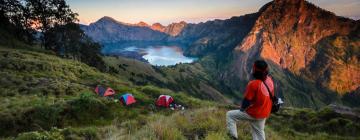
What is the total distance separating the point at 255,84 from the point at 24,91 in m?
28.7

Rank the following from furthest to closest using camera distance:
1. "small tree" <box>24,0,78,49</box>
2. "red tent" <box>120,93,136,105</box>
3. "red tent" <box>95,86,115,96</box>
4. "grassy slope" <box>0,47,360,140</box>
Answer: "small tree" <box>24,0,78,49</box>
"red tent" <box>95,86,115,96</box>
"red tent" <box>120,93,136,105</box>
"grassy slope" <box>0,47,360,140</box>

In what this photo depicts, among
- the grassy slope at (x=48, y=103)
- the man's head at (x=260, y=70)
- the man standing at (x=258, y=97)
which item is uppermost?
the man's head at (x=260, y=70)

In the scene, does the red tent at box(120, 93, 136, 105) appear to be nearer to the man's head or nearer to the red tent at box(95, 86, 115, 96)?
the red tent at box(95, 86, 115, 96)

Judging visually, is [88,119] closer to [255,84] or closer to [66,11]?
[255,84]

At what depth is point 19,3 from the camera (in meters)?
71.4

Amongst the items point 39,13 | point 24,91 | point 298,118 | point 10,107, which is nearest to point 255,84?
point 10,107

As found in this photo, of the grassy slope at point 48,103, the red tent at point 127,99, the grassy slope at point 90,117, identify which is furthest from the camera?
the red tent at point 127,99

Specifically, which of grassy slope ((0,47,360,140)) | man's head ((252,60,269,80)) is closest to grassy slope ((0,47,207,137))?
grassy slope ((0,47,360,140))

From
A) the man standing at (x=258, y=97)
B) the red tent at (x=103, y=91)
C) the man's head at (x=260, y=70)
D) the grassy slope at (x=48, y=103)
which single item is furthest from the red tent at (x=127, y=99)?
the man's head at (x=260, y=70)

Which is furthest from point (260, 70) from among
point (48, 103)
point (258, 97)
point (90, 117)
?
point (48, 103)

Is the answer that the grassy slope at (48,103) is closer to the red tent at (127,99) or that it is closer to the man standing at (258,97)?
the red tent at (127,99)

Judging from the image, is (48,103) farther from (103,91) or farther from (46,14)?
(46,14)

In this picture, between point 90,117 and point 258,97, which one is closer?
point 258,97

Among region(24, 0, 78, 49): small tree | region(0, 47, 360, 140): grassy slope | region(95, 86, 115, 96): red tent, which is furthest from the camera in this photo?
region(24, 0, 78, 49): small tree
